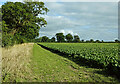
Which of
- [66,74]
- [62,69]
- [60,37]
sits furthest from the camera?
[60,37]

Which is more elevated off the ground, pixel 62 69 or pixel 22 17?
pixel 22 17

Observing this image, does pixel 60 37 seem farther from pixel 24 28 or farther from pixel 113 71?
pixel 113 71

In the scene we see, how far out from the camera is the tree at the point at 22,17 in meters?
26.6

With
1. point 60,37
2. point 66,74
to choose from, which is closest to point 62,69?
point 66,74

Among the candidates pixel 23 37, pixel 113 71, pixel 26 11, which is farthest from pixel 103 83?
pixel 23 37

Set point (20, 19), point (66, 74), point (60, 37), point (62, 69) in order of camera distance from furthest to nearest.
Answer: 1. point (60, 37)
2. point (20, 19)
3. point (62, 69)
4. point (66, 74)

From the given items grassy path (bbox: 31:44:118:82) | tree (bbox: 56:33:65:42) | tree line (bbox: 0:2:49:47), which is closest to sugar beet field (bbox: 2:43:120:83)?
grassy path (bbox: 31:44:118:82)

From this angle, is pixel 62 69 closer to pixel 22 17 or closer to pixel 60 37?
pixel 22 17

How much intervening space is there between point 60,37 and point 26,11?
4301 inches

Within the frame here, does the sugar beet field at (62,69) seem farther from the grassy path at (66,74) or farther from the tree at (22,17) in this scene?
the tree at (22,17)

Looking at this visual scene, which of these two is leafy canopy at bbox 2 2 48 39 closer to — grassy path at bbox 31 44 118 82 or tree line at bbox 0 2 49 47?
tree line at bbox 0 2 49 47

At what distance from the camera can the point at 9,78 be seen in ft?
20.9

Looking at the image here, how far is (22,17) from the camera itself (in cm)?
2758

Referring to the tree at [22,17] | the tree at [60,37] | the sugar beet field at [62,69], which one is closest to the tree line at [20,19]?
the tree at [22,17]
